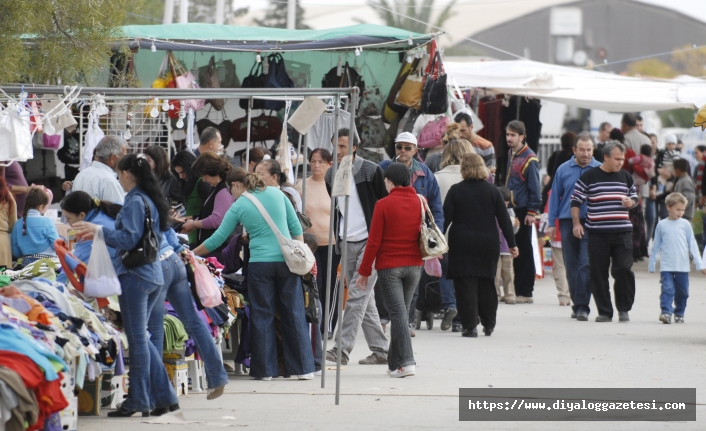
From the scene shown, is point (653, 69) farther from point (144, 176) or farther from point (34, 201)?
point (144, 176)

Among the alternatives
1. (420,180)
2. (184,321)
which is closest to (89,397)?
(184,321)

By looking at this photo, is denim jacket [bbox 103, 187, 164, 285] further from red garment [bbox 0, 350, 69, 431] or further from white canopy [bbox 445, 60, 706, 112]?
white canopy [bbox 445, 60, 706, 112]

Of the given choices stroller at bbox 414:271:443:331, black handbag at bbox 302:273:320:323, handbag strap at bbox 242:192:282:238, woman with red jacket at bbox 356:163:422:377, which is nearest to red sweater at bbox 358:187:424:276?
woman with red jacket at bbox 356:163:422:377

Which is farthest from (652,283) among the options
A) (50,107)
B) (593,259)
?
(50,107)

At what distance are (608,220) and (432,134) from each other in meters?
2.63

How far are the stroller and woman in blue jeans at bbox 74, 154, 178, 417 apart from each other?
514 centimetres

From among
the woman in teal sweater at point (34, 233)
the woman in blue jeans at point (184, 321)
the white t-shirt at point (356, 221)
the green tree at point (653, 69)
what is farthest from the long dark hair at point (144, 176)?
the green tree at point (653, 69)

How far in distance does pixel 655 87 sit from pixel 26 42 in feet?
39.1

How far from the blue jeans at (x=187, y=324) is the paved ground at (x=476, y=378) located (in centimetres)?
28

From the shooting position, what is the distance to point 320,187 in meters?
10.9

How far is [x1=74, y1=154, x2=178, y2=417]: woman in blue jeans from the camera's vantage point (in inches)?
278

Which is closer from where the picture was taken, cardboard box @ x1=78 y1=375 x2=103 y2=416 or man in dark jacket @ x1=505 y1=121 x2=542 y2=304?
cardboard box @ x1=78 y1=375 x2=103 y2=416

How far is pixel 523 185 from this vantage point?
46.3 ft

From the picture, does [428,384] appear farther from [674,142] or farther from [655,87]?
[674,142]
